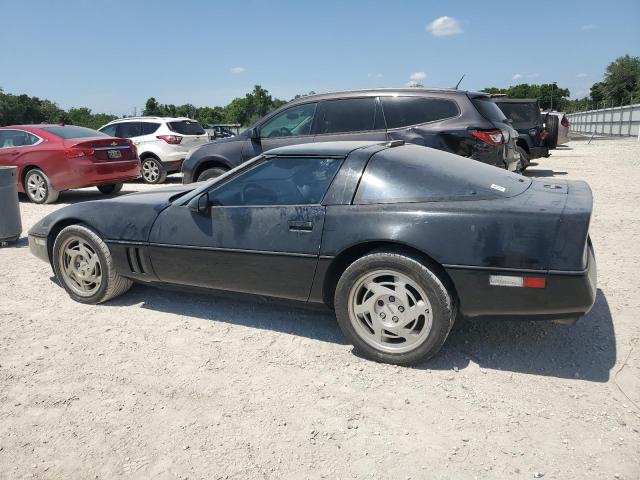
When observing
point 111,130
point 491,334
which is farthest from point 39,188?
point 491,334

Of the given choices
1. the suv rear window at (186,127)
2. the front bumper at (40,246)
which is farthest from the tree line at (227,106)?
the front bumper at (40,246)

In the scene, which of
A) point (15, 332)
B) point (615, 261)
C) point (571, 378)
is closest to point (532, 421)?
point (571, 378)

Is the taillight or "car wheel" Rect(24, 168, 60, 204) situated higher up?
the taillight

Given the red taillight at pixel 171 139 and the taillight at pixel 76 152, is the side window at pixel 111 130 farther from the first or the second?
the taillight at pixel 76 152

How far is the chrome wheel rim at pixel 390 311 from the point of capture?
10.2ft

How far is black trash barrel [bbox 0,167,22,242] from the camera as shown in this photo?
255 inches

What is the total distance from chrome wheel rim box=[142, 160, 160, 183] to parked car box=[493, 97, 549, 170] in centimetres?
866

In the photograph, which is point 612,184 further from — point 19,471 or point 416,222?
point 19,471

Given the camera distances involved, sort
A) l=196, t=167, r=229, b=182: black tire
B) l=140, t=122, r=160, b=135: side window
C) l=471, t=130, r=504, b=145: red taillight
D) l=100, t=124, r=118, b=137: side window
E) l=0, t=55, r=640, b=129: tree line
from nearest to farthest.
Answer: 1. l=471, t=130, r=504, b=145: red taillight
2. l=196, t=167, r=229, b=182: black tire
3. l=140, t=122, r=160, b=135: side window
4. l=100, t=124, r=118, b=137: side window
5. l=0, t=55, r=640, b=129: tree line

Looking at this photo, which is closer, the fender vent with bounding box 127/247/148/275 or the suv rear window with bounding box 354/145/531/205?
the suv rear window with bounding box 354/145/531/205

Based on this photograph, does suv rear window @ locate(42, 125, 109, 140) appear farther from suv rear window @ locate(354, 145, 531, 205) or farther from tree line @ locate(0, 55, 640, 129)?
tree line @ locate(0, 55, 640, 129)

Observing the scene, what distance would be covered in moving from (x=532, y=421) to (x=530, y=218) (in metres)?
1.09

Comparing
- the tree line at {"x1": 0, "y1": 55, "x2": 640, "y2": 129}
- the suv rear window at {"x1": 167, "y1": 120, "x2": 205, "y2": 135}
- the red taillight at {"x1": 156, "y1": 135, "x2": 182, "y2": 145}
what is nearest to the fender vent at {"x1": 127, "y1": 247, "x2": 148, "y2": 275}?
the red taillight at {"x1": 156, "y1": 135, "x2": 182, "y2": 145}

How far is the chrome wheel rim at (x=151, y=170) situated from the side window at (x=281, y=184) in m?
9.76
